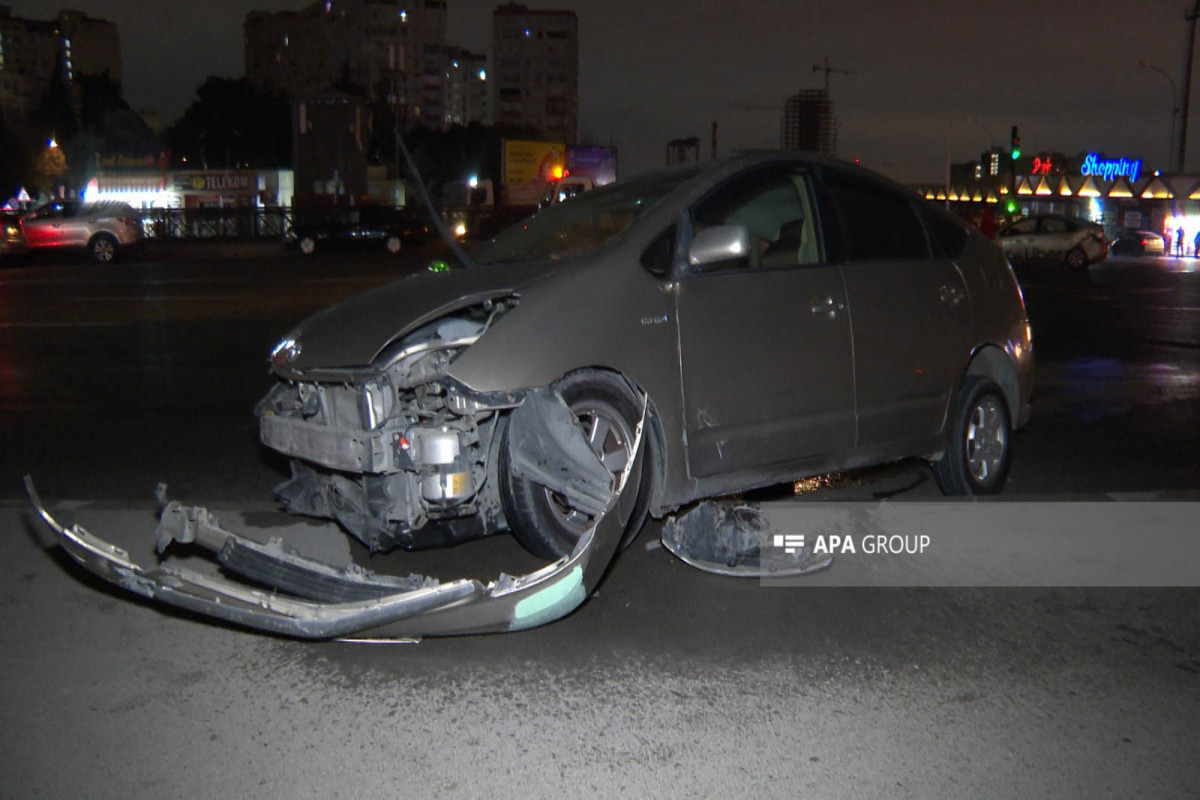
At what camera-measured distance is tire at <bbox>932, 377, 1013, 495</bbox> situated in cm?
621

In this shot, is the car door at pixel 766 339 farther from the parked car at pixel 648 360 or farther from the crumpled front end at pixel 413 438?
the crumpled front end at pixel 413 438

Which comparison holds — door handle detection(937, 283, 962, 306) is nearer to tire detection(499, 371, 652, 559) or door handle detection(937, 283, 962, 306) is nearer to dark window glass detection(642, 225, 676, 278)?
dark window glass detection(642, 225, 676, 278)

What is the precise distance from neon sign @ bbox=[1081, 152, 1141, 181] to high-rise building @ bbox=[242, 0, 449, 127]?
93770 millimetres

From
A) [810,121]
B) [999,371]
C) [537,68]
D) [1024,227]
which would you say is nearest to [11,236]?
[1024,227]

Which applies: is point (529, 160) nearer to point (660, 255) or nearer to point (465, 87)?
point (660, 255)

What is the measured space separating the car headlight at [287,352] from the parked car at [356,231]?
36946 millimetres

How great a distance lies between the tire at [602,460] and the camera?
4664 mm

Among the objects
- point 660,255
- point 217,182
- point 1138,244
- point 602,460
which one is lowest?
point 602,460

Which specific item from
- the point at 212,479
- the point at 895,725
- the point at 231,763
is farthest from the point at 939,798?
the point at 212,479

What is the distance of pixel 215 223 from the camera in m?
50.1

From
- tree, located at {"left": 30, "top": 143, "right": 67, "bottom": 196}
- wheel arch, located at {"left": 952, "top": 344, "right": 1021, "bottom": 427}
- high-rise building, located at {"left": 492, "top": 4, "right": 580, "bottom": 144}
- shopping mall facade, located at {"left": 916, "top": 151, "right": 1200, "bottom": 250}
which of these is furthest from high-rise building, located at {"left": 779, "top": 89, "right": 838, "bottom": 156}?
wheel arch, located at {"left": 952, "top": 344, "right": 1021, "bottom": 427}

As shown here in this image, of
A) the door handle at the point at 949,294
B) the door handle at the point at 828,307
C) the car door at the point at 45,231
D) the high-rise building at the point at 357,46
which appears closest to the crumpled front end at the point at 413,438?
the door handle at the point at 828,307

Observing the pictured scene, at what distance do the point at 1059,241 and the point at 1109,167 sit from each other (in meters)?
47.1

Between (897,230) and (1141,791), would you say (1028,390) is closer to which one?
(897,230)
